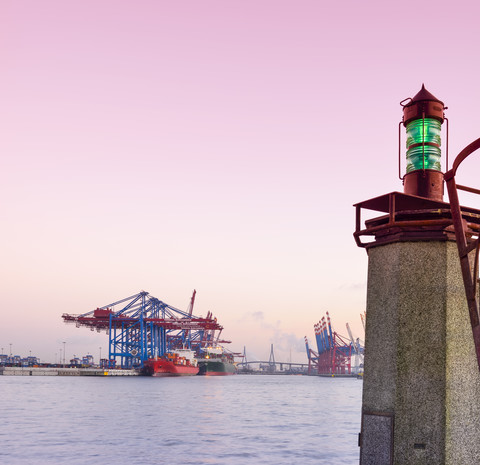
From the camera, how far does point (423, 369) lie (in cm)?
482

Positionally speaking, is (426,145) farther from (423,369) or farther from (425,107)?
(423,369)

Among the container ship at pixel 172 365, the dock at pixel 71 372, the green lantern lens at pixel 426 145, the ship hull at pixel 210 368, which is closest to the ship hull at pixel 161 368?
the container ship at pixel 172 365

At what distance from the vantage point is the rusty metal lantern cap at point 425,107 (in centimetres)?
519

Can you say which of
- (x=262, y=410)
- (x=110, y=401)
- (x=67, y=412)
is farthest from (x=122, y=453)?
(x=110, y=401)

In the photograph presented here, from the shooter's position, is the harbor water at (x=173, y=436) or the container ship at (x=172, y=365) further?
the container ship at (x=172, y=365)

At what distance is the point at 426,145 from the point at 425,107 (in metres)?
0.34

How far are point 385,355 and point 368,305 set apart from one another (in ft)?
1.78

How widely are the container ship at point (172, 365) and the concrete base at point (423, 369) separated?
5570 inches

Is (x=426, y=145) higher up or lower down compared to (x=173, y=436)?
higher up

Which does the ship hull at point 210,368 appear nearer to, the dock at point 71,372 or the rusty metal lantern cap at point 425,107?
the dock at point 71,372

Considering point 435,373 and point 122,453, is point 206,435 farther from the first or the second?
point 435,373

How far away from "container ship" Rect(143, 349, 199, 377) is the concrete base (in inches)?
5570

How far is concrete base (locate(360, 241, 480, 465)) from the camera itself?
474 centimetres

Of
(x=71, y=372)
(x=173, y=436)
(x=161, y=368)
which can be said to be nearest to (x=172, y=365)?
(x=161, y=368)
